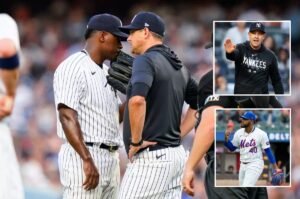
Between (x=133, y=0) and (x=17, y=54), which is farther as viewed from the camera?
(x=133, y=0)

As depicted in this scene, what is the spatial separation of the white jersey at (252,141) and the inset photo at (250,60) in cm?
26

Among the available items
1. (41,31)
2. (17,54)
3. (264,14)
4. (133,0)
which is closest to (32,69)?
(41,31)

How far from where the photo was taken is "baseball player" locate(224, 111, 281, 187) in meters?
5.73

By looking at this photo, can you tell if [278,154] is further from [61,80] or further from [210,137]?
[61,80]

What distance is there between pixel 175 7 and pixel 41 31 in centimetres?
209

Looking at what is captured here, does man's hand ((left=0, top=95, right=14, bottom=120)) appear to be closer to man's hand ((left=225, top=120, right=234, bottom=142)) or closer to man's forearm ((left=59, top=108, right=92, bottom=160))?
man's forearm ((left=59, top=108, right=92, bottom=160))

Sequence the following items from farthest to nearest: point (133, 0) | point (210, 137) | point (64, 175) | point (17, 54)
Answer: point (133, 0)
point (64, 175)
point (210, 137)
point (17, 54)

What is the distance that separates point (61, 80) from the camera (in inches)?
236

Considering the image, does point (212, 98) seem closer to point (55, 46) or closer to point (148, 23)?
point (148, 23)

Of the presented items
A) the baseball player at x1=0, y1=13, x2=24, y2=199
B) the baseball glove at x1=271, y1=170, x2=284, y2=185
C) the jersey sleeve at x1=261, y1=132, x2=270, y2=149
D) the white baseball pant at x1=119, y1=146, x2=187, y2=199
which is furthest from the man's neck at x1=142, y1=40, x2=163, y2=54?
the baseball player at x1=0, y1=13, x2=24, y2=199

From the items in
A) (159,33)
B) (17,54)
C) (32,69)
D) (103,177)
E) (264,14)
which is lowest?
(103,177)

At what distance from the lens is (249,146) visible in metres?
5.73

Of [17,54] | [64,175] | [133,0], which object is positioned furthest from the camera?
[133,0]

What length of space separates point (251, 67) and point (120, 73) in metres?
0.93
